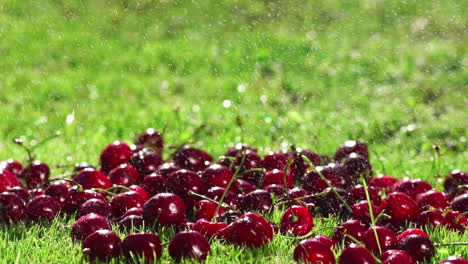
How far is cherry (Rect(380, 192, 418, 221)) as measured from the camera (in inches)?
111

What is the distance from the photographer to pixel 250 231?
8.06ft

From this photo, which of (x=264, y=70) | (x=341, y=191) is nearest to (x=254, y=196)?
(x=341, y=191)

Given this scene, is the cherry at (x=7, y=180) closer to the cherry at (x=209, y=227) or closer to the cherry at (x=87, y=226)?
the cherry at (x=87, y=226)

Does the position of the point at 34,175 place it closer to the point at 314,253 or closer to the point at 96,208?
the point at 96,208

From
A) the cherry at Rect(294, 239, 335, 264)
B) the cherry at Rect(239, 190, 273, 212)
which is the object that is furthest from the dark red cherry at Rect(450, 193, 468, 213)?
the cherry at Rect(294, 239, 335, 264)

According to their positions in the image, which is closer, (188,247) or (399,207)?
Result: (188,247)

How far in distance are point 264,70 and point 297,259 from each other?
4.99 metres

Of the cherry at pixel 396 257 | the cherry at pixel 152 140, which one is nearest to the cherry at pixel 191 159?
the cherry at pixel 152 140

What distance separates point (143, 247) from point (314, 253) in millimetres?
524

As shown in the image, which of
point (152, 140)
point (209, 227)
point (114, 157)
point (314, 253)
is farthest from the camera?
point (152, 140)

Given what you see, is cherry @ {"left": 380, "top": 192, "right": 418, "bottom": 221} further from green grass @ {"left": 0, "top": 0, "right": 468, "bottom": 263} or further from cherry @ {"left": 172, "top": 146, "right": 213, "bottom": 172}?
green grass @ {"left": 0, "top": 0, "right": 468, "bottom": 263}

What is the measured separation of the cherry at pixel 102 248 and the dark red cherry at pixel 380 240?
31.5 inches

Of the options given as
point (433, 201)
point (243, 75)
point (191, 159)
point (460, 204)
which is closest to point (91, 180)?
point (191, 159)

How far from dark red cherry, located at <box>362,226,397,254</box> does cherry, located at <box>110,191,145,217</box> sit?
0.94m
